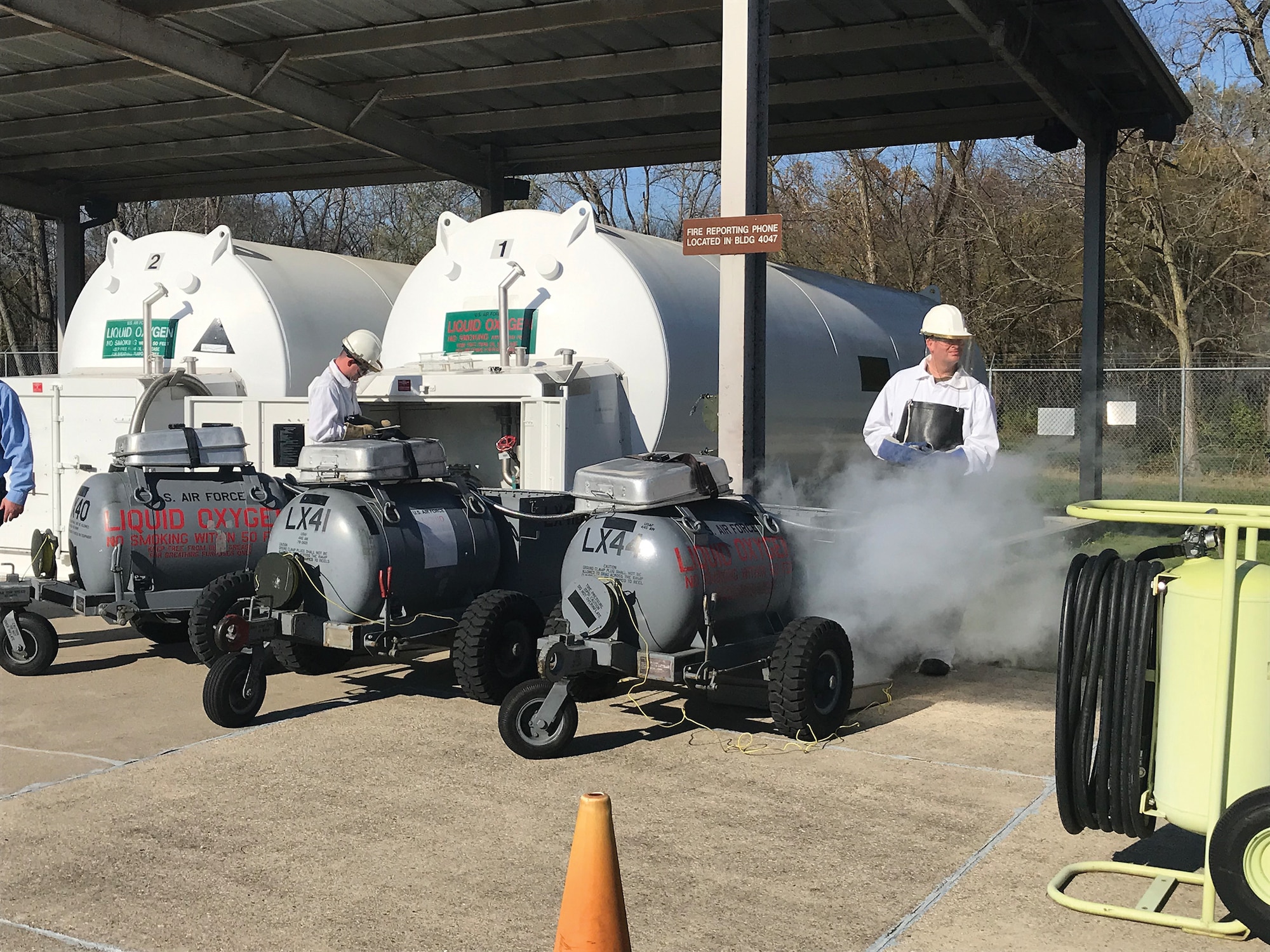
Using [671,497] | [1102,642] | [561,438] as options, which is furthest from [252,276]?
[1102,642]

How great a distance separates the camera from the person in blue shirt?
7.84 m

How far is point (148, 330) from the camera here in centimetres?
1086

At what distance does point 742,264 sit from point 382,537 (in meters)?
2.92

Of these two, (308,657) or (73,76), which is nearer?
(308,657)

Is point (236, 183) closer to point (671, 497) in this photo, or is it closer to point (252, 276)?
point (252, 276)

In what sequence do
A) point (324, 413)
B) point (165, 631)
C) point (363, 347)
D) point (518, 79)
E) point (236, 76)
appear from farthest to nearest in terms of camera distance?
point (518, 79), point (236, 76), point (363, 347), point (165, 631), point (324, 413)

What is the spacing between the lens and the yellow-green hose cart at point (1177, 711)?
385 centimetres

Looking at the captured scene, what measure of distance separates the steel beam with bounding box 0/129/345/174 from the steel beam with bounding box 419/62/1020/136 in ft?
6.00

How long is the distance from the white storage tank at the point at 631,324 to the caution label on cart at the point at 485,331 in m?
0.01

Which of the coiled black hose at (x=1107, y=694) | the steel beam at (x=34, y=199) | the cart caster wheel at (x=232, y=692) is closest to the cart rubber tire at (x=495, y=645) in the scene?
the cart caster wheel at (x=232, y=692)

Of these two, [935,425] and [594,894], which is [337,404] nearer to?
[935,425]

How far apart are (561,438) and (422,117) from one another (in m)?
8.00

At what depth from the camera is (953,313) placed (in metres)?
7.60

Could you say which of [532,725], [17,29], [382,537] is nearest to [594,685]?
[532,725]
